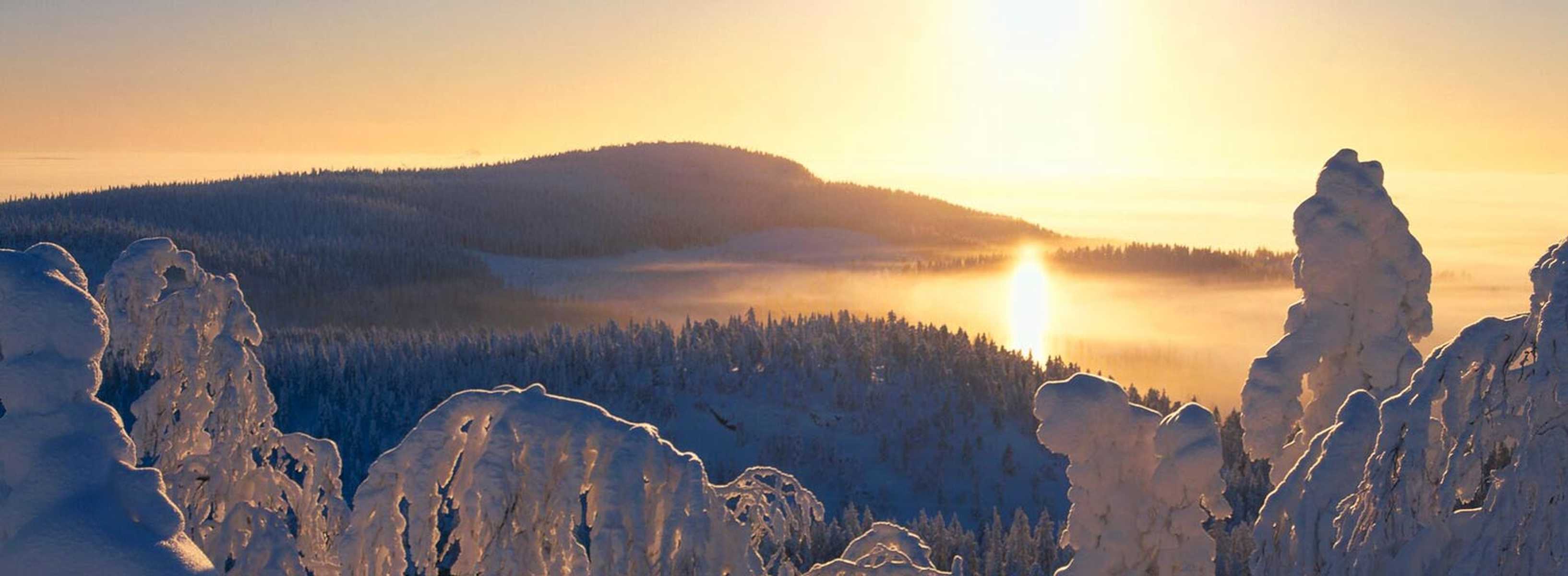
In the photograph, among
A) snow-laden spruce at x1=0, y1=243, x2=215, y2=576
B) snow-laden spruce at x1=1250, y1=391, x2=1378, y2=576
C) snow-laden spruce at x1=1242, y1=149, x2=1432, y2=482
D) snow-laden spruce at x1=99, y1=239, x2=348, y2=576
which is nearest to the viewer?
snow-laden spruce at x1=0, y1=243, x2=215, y2=576

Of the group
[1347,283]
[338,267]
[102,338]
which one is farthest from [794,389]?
[338,267]

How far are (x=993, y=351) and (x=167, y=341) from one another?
206ft

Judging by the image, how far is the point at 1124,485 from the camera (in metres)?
9.60

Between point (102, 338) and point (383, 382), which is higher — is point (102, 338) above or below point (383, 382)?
above

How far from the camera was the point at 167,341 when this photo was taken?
1141cm

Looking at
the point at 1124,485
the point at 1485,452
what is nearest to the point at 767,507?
the point at 1124,485

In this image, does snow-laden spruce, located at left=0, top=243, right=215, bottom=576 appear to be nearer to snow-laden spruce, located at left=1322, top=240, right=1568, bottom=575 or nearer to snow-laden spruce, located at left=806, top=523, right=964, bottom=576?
snow-laden spruce, located at left=806, top=523, right=964, bottom=576

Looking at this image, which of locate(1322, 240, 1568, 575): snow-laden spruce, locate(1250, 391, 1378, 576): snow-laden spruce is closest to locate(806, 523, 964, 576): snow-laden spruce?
locate(1250, 391, 1378, 576): snow-laden spruce

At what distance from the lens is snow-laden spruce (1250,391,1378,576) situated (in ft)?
27.9

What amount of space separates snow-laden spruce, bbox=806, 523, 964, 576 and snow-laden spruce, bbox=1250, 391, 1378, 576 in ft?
9.20

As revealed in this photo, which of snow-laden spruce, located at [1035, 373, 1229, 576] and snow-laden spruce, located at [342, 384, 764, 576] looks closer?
snow-laden spruce, located at [342, 384, 764, 576]

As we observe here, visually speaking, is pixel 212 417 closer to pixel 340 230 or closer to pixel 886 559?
pixel 886 559

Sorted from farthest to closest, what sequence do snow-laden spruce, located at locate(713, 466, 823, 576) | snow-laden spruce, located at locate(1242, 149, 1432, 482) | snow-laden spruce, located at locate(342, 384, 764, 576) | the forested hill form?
1. the forested hill
2. snow-laden spruce, located at locate(1242, 149, 1432, 482)
3. snow-laden spruce, located at locate(713, 466, 823, 576)
4. snow-laden spruce, located at locate(342, 384, 764, 576)

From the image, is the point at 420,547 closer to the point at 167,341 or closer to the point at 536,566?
the point at 536,566
